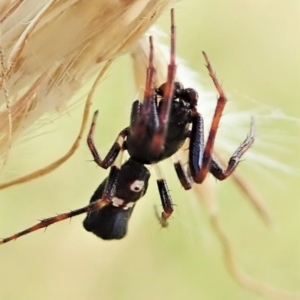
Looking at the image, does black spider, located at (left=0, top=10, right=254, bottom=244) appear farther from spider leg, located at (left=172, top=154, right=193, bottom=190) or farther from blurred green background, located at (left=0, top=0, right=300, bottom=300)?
blurred green background, located at (left=0, top=0, right=300, bottom=300)

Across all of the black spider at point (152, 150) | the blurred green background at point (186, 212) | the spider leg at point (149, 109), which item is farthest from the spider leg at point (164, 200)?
the blurred green background at point (186, 212)

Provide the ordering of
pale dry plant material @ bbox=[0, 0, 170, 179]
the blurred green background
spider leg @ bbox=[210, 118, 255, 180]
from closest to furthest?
pale dry plant material @ bbox=[0, 0, 170, 179]
spider leg @ bbox=[210, 118, 255, 180]
the blurred green background

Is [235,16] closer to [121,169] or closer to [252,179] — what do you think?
[252,179]

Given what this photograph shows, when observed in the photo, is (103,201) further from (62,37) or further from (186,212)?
(186,212)

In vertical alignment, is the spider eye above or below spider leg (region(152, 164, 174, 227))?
above

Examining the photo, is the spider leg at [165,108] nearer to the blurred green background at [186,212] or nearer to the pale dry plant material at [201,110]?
the pale dry plant material at [201,110]

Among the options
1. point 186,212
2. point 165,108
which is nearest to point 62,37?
point 165,108

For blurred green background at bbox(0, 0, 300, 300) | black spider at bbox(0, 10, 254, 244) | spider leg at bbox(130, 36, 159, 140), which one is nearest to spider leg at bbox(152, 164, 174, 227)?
black spider at bbox(0, 10, 254, 244)
